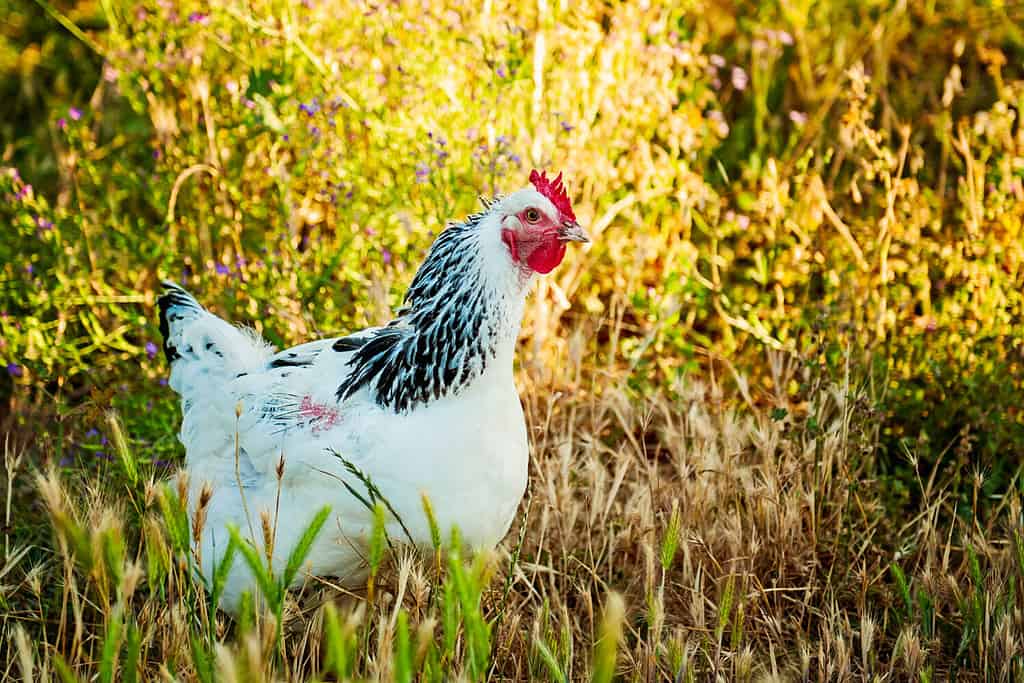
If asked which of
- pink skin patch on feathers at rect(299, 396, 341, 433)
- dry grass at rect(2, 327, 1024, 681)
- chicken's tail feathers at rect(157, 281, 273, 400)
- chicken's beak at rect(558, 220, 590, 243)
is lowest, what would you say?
dry grass at rect(2, 327, 1024, 681)

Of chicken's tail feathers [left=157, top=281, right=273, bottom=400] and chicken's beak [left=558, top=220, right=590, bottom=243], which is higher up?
chicken's beak [left=558, top=220, right=590, bottom=243]

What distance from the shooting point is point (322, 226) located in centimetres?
396

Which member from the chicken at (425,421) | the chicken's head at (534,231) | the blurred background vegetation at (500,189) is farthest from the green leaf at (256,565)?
the blurred background vegetation at (500,189)

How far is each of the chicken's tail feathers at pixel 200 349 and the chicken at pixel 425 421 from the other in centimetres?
28

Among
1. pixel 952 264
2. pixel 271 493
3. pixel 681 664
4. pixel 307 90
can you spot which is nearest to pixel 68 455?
pixel 271 493

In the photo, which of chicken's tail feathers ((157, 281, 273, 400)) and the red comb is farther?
chicken's tail feathers ((157, 281, 273, 400))

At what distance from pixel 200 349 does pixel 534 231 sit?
100cm

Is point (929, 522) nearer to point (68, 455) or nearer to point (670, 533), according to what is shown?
point (670, 533)

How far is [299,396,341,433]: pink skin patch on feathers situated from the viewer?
7.68 ft

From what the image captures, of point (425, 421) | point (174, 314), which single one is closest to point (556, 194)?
point (425, 421)

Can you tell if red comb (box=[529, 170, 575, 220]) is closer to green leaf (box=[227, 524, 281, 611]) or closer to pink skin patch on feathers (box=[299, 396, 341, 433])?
pink skin patch on feathers (box=[299, 396, 341, 433])

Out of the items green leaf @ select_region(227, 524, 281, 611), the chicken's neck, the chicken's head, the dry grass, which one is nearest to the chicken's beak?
the chicken's head

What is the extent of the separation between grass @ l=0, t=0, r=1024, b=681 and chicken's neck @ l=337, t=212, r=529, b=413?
0.34 m

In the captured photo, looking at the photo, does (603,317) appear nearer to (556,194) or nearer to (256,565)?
(556,194)
